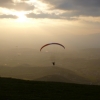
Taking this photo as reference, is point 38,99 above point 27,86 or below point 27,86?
below

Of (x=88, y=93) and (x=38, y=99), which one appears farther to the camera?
(x=88, y=93)

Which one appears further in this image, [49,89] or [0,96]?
[49,89]

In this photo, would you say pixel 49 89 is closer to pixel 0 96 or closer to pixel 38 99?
A: pixel 38 99

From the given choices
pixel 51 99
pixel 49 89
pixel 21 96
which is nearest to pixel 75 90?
pixel 49 89

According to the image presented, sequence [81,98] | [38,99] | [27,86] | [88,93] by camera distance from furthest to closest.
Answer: [27,86] < [88,93] < [81,98] < [38,99]

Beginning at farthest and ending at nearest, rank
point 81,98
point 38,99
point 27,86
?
point 27,86, point 81,98, point 38,99

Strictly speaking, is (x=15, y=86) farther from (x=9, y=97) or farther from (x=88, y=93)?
(x=88, y=93)

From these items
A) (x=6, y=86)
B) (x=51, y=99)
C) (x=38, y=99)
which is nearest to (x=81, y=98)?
(x=51, y=99)

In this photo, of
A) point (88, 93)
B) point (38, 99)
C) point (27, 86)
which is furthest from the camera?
point (27, 86)

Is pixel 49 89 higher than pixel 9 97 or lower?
higher
